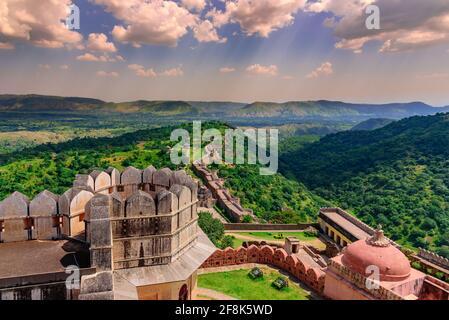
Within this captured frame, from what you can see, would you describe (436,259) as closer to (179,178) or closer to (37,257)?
(179,178)

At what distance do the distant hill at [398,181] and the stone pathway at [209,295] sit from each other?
4162cm

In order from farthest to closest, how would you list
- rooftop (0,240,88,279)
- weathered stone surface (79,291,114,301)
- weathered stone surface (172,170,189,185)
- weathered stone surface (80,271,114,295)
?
1. weathered stone surface (172,170,189,185)
2. rooftop (0,240,88,279)
3. weathered stone surface (80,271,114,295)
4. weathered stone surface (79,291,114,301)

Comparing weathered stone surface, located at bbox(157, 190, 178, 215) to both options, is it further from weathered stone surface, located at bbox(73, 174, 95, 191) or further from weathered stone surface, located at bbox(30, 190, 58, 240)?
weathered stone surface, located at bbox(30, 190, 58, 240)

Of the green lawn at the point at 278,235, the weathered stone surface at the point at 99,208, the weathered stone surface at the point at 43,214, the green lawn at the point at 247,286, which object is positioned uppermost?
the weathered stone surface at the point at 99,208

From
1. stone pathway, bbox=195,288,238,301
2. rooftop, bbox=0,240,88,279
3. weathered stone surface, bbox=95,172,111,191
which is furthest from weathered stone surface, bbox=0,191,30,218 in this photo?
stone pathway, bbox=195,288,238,301

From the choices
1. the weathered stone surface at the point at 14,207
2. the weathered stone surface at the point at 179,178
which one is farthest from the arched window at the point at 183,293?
the weathered stone surface at the point at 14,207

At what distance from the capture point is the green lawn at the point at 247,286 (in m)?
22.3

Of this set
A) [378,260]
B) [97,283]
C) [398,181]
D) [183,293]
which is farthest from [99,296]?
[398,181]

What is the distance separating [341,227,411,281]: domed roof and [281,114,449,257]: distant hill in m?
37.2

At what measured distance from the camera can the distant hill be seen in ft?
190

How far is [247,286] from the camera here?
23484 mm

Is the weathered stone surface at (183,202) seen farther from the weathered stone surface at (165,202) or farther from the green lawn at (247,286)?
the green lawn at (247,286)

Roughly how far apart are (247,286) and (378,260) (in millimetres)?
8649

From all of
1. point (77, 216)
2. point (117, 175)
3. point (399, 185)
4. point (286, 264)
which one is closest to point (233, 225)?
point (286, 264)
